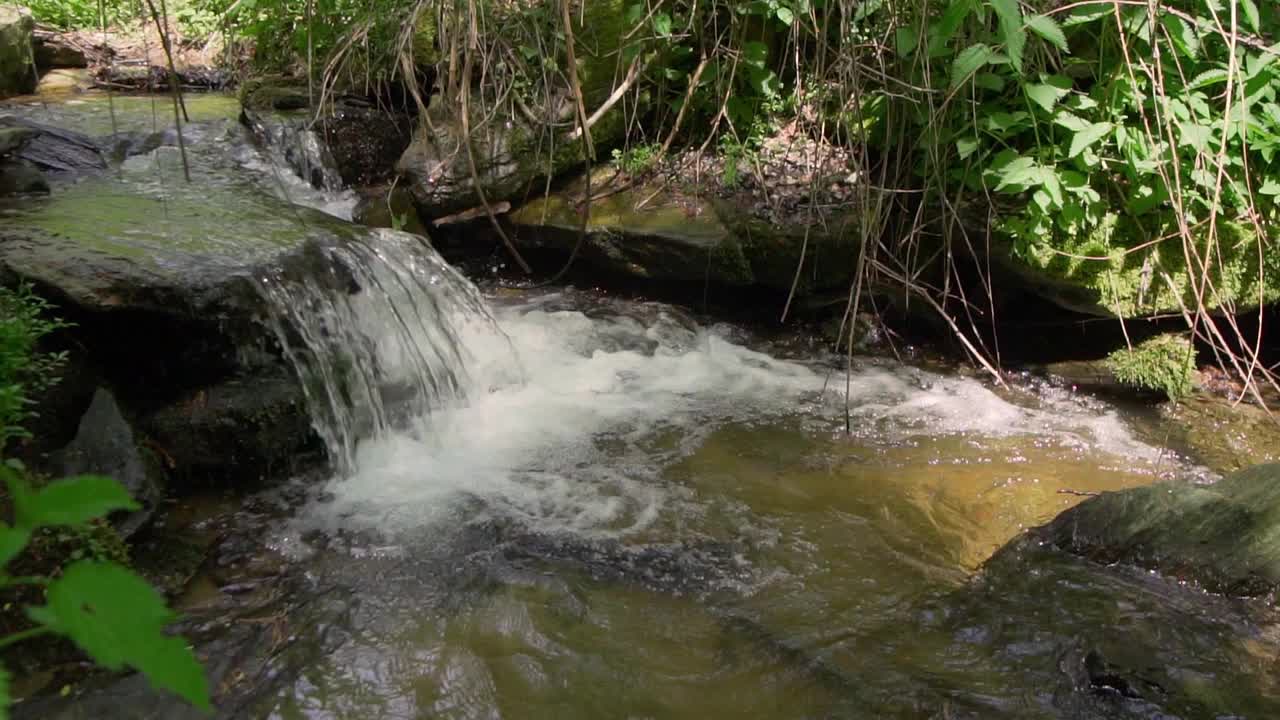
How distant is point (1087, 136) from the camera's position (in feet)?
12.6

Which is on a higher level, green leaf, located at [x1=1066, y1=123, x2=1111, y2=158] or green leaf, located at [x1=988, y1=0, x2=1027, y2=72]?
green leaf, located at [x1=988, y1=0, x2=1027, y2=72]

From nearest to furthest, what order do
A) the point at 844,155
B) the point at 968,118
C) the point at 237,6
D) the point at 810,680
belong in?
the point at 810,680 → the point at 968,118 → the point at 844,155 → the point at 237,6

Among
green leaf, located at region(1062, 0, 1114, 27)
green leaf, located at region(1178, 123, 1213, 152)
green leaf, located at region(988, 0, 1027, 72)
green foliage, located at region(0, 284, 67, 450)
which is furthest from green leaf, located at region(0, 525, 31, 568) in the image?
green leaf, located at region(1178, 123, 1213, 152)

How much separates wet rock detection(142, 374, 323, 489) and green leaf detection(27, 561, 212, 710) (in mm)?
2976

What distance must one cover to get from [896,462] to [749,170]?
6.82 ft

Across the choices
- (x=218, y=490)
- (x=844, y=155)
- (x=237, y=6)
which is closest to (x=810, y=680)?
(x=218, y=490)

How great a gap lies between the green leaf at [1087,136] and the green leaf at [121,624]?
156 inches

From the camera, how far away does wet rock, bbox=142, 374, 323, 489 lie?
3.38 meters

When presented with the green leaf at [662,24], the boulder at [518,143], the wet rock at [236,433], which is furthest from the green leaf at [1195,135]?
the wet rock at [236,433]

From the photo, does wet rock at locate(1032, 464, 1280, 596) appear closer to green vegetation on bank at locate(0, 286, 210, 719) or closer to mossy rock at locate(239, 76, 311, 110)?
green vegetation on bank at locate(0, 286, 210, 719)

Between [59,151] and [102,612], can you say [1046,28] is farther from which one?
[59,151]

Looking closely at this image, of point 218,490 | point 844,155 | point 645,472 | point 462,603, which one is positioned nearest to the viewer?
point 462,603

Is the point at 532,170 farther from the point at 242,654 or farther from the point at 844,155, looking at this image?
the point at 242,654

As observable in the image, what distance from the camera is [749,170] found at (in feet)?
16.8
